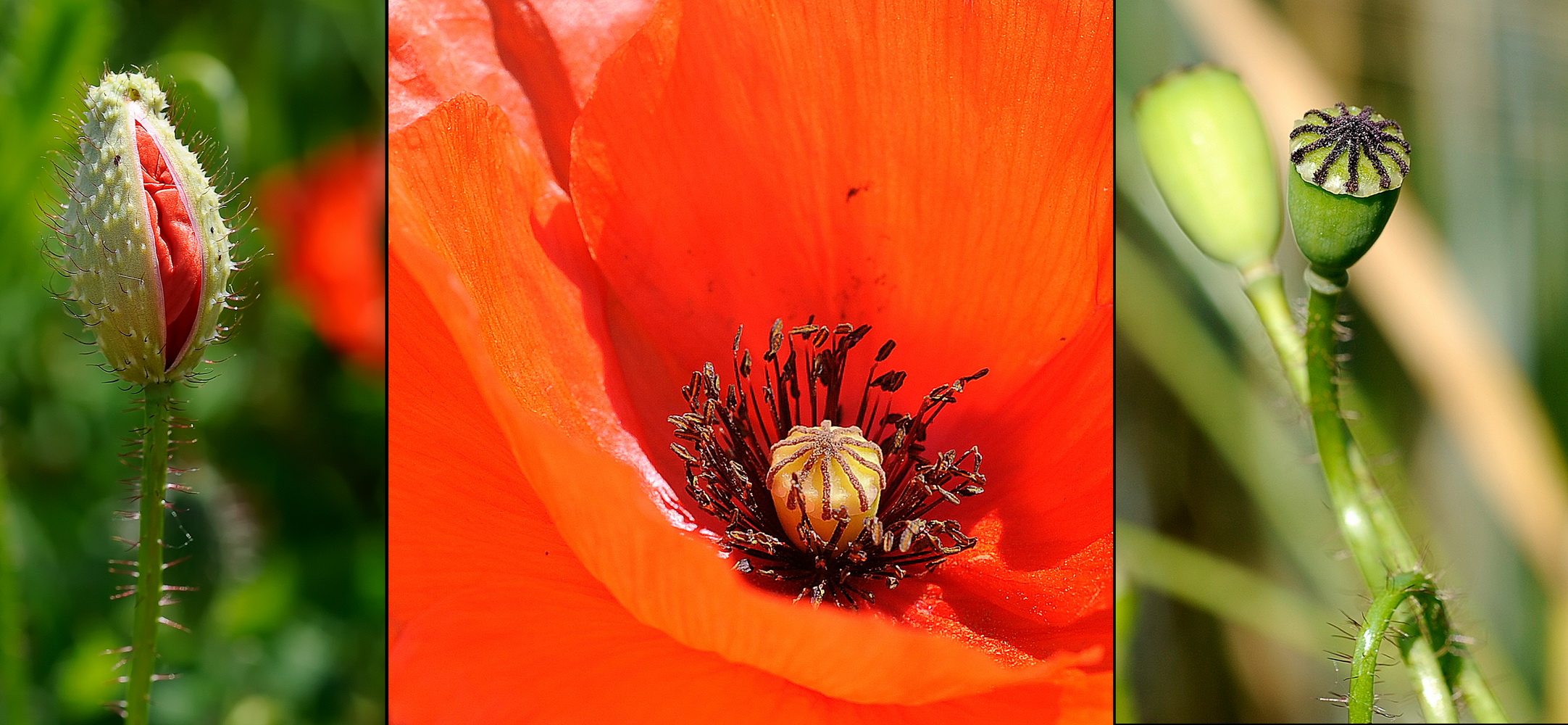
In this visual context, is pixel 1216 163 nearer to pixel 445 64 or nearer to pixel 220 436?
pixel 445 64

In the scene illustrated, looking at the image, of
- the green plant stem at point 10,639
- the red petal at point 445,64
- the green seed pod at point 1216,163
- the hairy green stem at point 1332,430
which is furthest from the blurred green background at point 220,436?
the hairy green stem at point 1332,430

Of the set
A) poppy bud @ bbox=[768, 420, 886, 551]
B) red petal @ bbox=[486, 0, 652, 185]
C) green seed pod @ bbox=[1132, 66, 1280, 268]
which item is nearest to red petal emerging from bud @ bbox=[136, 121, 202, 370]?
red petal @ bbox=[486, 0, 652, 185]

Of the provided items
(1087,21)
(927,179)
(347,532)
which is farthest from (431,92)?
(347,532)

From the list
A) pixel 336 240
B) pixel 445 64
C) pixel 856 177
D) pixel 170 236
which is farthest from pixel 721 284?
pixel 336 240

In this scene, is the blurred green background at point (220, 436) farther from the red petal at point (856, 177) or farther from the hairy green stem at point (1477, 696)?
the hairy green stem at point (1477, 696)

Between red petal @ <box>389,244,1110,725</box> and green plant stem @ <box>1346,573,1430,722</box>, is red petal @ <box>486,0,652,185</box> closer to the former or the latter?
red petal @ <box>389,244,1110,725</box>

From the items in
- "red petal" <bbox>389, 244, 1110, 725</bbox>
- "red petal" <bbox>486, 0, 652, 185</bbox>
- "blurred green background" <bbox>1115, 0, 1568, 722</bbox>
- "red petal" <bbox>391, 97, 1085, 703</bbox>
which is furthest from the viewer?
"blurred green background" <bbox>1115, 0, 1568, 722</bbox>
